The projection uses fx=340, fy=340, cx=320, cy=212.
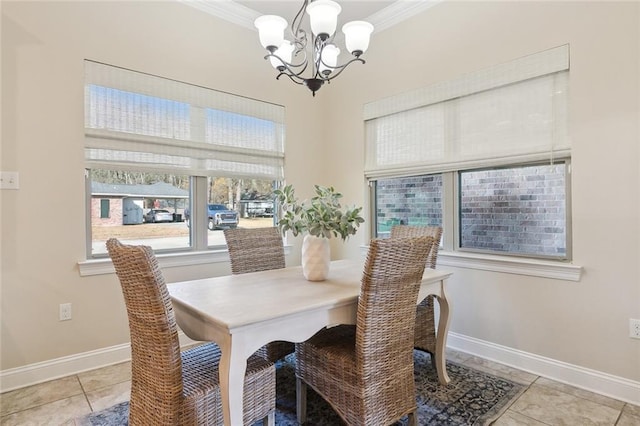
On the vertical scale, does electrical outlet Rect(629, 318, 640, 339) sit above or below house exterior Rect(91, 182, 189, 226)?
below

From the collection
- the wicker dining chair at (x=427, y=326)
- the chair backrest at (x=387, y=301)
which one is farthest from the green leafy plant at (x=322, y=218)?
the wicker dining chair at (x=427, y=326)

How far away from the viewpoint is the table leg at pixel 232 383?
128 centimetres

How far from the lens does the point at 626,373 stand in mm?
2078

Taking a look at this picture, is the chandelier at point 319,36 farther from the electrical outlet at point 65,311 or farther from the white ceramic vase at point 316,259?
the electrical outlet at point 65,311

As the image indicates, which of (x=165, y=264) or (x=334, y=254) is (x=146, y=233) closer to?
(x=165, y=264)

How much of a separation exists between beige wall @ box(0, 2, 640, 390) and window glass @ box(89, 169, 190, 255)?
0.17m

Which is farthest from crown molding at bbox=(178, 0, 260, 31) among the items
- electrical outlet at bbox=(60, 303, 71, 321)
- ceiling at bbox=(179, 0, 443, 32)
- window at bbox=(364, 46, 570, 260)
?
electrical outlet at bbox=(60, 303, 71, 321)

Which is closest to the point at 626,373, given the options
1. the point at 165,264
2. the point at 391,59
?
the point at 391,59

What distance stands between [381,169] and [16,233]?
2943mm

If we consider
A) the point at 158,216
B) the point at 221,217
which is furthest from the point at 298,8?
the point at 158,216

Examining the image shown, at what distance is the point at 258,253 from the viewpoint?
8.21 ft

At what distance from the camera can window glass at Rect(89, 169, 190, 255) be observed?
2.67m

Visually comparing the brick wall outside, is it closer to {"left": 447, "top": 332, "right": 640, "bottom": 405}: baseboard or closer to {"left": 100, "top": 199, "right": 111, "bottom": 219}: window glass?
{"left": 447, "top": 332, "right": 640, "bottom": 405}: baseboard

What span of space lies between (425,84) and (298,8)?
1396mm
